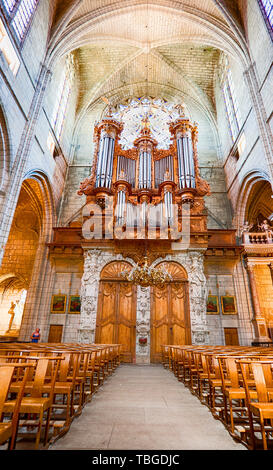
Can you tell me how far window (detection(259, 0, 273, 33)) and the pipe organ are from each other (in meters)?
5.43

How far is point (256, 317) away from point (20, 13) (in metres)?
14.8

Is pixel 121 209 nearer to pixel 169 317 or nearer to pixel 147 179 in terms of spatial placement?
pixel 147 179

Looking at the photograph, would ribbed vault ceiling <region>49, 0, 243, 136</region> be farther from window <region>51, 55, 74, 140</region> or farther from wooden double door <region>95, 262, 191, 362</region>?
wooden double door <region>95, 262, 191, 362</region>

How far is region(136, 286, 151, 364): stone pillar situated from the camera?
995 centimetres

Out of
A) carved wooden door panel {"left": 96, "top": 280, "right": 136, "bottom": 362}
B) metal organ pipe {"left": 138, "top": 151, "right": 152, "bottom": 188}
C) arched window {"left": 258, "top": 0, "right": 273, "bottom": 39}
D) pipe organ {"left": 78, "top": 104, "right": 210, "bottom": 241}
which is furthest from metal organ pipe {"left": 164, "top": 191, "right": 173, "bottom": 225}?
arched window {"left": 258, "top": 0, "right": 273, "bottom": 39}

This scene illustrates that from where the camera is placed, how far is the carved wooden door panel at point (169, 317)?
33.6 ft

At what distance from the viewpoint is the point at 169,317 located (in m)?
10.6

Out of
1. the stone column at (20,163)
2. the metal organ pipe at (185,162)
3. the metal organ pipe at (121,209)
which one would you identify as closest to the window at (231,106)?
the metal organ pipe at (185,162)

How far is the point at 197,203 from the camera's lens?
39.7ft

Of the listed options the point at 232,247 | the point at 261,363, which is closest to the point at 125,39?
the point at 232,247

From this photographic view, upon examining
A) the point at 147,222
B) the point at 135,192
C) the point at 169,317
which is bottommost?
the point at 169,317

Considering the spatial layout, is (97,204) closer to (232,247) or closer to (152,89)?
(232,247)

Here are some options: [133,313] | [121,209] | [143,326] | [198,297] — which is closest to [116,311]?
[133,313]

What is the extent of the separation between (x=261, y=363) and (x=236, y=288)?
32.0 ft
